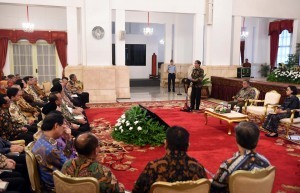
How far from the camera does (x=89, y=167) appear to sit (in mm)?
2230

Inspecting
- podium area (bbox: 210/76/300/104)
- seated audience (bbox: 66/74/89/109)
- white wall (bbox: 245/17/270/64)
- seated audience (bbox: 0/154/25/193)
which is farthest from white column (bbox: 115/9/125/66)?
white wall (bbox: 245/17/270/64)

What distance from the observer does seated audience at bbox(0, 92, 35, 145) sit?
4289 millimetres

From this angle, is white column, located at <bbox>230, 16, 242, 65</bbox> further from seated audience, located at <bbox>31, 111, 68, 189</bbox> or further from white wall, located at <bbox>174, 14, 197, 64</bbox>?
seated audience, located at <bbox>31, 111, 68, 189</bbox>

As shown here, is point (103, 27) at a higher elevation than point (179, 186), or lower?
higher

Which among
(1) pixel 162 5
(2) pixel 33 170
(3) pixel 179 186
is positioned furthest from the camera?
(1) pixel 162 5

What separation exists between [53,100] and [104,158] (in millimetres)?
1209

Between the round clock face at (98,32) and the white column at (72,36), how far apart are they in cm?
65

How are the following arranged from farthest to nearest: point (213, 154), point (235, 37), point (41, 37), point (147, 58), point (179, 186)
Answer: point (147, 58) < point (41, 37) < point (235, 37) < point (213, 154) < point (179, 186)

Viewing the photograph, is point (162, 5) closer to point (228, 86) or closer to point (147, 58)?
point (228, 86)

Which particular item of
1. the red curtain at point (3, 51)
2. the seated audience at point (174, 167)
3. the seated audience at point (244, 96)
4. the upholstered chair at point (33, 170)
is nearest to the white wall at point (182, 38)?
the red curtain at point (3, 51)

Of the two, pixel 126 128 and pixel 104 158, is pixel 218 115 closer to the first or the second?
pixel 126 128

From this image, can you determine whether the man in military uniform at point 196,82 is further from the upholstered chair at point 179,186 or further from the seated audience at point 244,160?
the upholstered chair at point 179,186

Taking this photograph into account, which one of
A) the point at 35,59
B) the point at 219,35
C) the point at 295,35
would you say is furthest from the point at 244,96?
the point at 35,59

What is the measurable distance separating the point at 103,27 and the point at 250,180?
9.07m
